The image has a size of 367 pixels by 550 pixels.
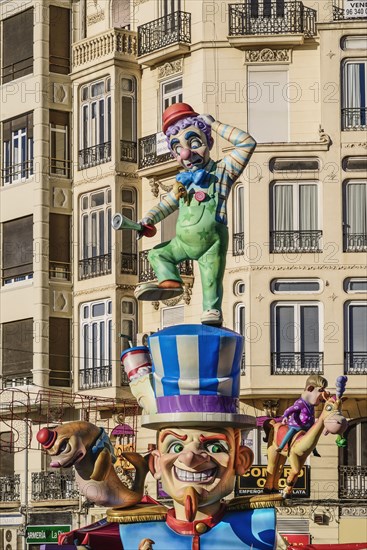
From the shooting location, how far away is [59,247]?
143ft

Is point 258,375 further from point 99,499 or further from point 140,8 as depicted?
point 99,499

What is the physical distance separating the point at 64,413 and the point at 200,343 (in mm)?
26569

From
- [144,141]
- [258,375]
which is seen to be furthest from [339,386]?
[144,141]

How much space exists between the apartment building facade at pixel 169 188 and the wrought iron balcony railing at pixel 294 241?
0.03 metres

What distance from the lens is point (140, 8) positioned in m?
43.8

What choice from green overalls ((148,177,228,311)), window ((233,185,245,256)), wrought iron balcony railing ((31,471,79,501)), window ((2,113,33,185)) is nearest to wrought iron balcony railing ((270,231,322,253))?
window ((233,185,245,256))

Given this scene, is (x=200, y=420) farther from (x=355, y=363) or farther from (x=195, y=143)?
(x=355, y=363)

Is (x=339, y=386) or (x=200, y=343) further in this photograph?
(x=339, y=386)

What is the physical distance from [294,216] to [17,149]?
8.47 m

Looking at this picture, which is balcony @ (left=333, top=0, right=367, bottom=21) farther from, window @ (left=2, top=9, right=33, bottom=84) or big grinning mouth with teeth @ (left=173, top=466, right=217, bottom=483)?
big grinning mouth with teeth @ (left=173, top=466, right=217, bottom=483)

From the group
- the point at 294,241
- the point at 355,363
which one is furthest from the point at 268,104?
the point at 355,363

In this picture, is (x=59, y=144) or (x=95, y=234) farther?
(x=59, y=144)

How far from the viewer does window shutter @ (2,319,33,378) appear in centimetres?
4309

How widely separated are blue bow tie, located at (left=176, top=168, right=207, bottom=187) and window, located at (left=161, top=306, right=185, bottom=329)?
23.6m
